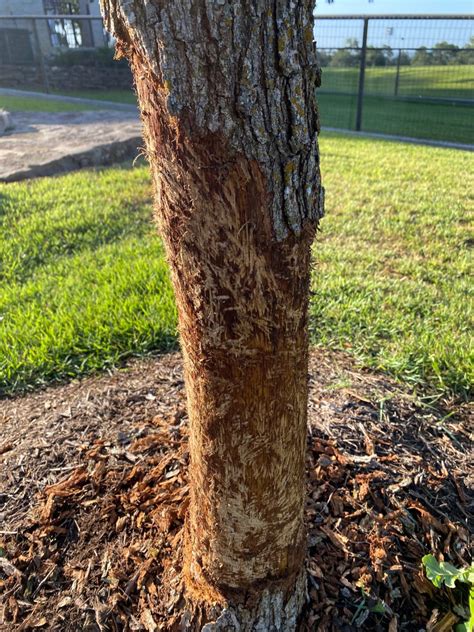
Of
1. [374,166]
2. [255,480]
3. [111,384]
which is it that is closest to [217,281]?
[255,480]

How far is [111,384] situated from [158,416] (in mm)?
430

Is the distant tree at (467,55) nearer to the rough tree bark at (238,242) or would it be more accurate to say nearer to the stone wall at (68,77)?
the stone wall at (68,77)

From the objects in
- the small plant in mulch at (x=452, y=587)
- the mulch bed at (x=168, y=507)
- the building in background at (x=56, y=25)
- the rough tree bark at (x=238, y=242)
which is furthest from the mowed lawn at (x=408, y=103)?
the rough tree bark at (x=238, y=242)

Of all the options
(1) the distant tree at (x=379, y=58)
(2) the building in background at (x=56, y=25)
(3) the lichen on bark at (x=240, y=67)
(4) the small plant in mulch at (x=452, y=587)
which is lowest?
(4) the small plant in mulch at (x=452, y=587)

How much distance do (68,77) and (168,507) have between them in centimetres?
1712

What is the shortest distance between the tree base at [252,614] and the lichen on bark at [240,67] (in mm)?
1128

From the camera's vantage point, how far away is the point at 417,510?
1.84 metres

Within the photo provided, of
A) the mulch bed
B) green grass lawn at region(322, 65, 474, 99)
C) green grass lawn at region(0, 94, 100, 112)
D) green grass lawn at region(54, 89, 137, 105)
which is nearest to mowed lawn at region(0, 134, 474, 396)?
the mulch bed

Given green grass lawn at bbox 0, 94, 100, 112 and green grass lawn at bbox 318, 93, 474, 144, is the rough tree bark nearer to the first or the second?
green grass lawn at bbox 318, 93, 474, 144

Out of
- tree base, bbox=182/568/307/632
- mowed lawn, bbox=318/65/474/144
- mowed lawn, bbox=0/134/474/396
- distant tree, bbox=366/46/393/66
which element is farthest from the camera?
distant tree, bbox=366/46/393/66

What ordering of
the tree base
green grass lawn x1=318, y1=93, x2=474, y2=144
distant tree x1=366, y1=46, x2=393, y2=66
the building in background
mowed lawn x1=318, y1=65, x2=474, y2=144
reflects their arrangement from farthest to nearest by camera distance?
1. the building in background
2. distant tree x1=366, y1=46, x2=393, y2=66
3. mowed lawn x1=318, y1=65, x2=474, y2=144
4. green grass lawn x1=318, y1=93, x2=474, y2=144
5. the tree base

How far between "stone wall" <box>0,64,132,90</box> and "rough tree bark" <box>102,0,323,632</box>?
16.4 meters

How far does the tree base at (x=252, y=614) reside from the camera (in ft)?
4.83

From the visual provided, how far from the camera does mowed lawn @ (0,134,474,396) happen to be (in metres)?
2.83
